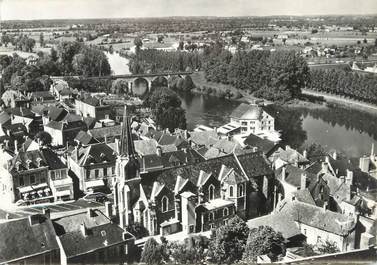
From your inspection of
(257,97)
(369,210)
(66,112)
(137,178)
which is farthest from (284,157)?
(257,97)

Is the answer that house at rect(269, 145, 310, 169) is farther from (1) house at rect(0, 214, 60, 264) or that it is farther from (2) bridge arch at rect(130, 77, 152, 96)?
(2) bridge arch at rect(130, 77, 152, 96)

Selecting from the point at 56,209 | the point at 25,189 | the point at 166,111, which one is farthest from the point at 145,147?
the point at 166,111

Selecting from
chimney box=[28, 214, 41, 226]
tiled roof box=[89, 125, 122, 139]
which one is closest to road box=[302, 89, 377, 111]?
tiled roof box=[89, 125, 122, 139]

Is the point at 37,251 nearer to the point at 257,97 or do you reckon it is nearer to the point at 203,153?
the point at 203,153

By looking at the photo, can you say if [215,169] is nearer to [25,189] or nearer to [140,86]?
[25,189]

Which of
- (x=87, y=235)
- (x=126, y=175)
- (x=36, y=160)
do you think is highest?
(x=126, y=175)

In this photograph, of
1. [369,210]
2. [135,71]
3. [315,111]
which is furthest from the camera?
[135,71]
